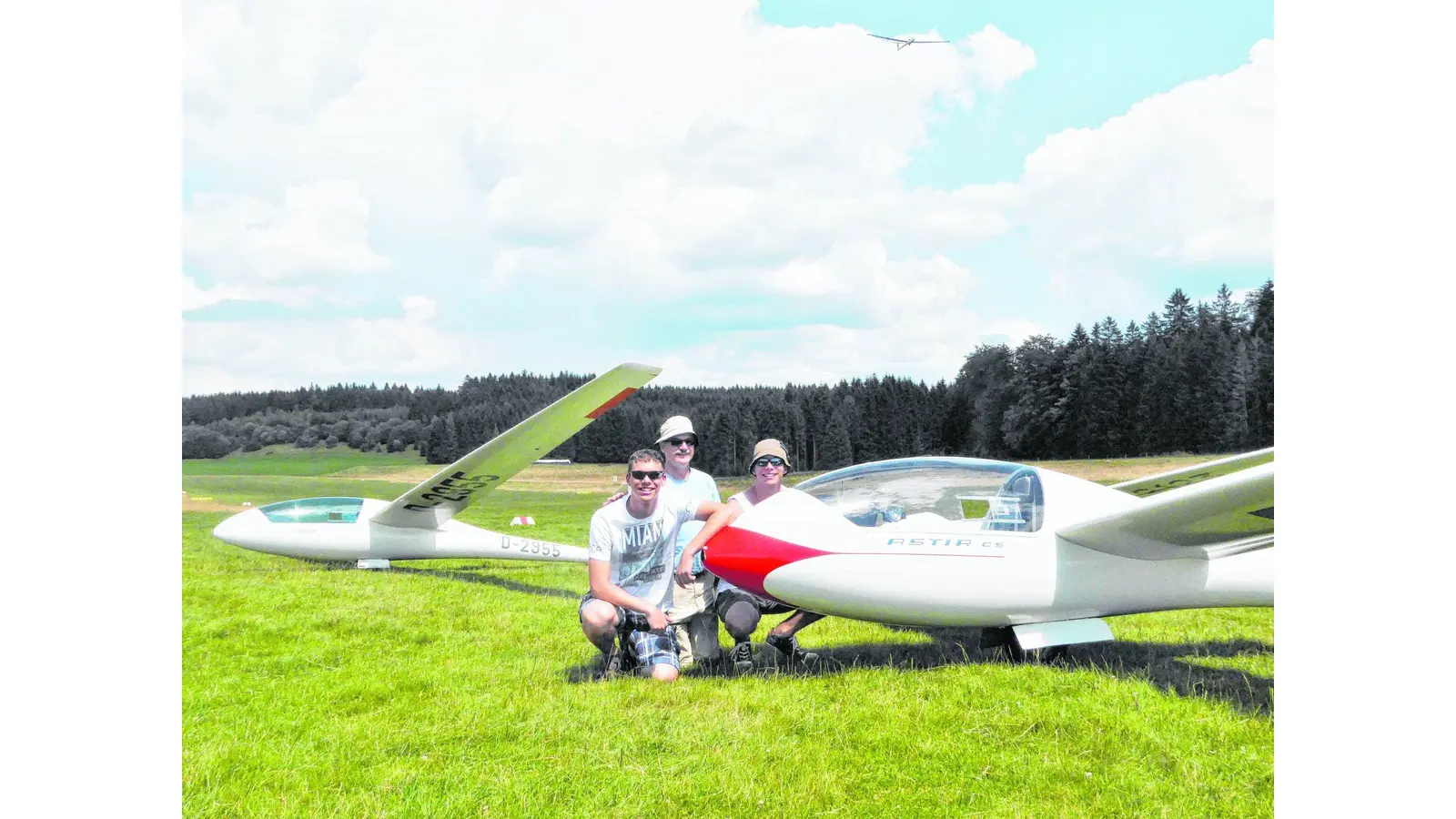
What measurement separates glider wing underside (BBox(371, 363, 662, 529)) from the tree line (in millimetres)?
16430

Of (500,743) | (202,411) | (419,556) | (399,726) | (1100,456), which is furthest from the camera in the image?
(202,411)

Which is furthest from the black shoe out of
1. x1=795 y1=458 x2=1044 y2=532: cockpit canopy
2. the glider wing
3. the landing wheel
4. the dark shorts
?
the glider wing

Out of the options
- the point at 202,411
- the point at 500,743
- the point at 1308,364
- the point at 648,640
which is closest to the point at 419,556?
the point at 648,640

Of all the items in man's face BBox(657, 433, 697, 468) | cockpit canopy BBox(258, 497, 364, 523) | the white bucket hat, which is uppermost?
the white bucket hat

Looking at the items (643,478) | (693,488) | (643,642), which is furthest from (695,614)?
(693,488)

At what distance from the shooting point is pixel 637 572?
5023 millimetres

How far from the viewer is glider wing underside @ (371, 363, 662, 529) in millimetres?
7457

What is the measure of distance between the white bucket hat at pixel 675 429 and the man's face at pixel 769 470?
643 mm

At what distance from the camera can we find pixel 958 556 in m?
4.84

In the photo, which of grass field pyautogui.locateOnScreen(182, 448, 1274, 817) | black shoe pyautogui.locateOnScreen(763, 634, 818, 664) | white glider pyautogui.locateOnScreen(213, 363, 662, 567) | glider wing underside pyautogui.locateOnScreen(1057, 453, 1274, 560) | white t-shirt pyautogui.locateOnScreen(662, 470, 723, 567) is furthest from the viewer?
white glider pyautogui.locateOnScreen(213, 363, 662, 567)

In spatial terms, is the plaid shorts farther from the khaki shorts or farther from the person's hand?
the person's hand

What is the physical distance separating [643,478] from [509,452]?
5537 mm

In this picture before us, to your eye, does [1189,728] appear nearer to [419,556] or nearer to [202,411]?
[419,556]

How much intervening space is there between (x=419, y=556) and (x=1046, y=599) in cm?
978
